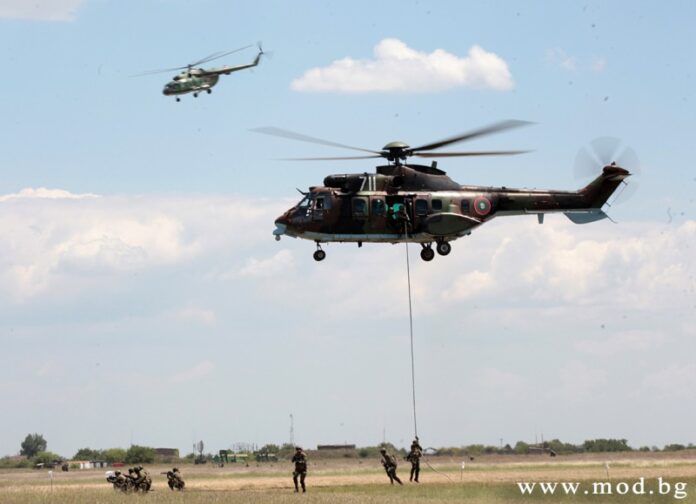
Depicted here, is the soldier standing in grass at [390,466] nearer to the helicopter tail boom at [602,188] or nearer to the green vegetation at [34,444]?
the helicopter tail boom at [602,188]

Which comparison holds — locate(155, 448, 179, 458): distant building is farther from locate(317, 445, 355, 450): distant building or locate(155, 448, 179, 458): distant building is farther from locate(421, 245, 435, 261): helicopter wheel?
locate(421, 245, 435, 261): helicopter wheel

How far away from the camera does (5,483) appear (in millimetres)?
56531

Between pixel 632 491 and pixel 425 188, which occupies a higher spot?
pixel 425 188

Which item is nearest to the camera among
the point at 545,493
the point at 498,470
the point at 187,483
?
the point at 545,493

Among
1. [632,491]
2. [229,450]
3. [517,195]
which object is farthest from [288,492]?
[229,450]

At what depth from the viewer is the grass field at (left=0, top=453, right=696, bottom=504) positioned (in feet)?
139

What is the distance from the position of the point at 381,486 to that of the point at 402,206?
11.7 meters

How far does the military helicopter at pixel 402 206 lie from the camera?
51.5 m

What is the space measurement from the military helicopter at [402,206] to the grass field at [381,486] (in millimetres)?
9983

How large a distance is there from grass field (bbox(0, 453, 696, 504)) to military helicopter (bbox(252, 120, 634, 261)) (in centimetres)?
998

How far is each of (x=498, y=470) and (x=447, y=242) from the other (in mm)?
14094

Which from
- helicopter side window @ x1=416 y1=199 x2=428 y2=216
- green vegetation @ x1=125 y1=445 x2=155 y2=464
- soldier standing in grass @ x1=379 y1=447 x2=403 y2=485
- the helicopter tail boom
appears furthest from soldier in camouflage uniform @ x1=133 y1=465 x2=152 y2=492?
green vegetation @ x1=125 y1=445 x2=155 y2=464

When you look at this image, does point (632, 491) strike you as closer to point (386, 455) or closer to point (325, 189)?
point (386, 455)

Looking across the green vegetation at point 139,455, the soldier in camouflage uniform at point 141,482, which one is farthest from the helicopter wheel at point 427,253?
the green vegetation at point 139,455
